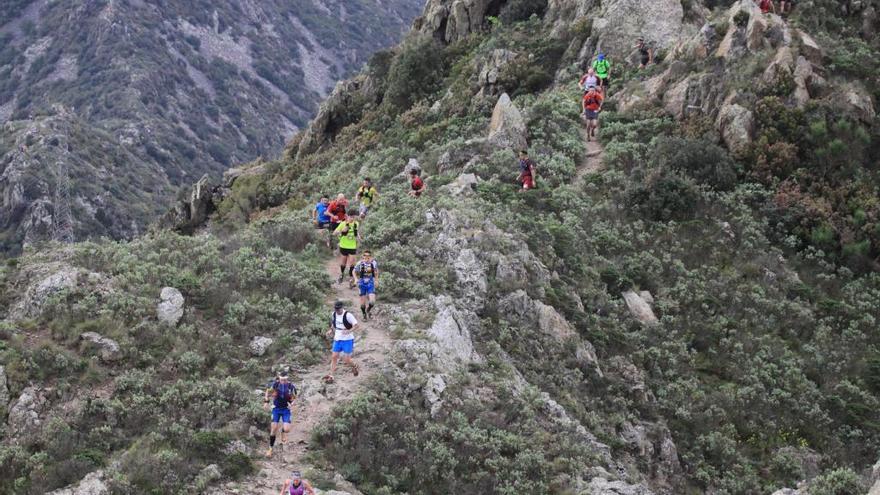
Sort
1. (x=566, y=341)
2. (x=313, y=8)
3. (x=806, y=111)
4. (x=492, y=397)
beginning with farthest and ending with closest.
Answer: (x=313, y=8) < (x=806, y=111) < (x=566, y=341) < (x=492, y=397)

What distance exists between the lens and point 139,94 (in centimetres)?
12494

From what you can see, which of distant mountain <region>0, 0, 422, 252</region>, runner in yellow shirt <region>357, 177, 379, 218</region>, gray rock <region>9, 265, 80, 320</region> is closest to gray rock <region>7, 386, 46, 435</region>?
gray rock <region>9, 265, 80, 320</region>

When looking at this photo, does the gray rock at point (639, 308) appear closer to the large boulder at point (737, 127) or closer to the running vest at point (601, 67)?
the large boulder at point (737, 127)

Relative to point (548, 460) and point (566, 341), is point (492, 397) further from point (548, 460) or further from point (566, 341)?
point (566, 341)

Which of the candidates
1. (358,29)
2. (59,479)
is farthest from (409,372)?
(358,29)

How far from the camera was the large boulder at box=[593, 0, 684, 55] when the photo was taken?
33.9 m

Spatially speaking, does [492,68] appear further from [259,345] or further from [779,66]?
[259,345]

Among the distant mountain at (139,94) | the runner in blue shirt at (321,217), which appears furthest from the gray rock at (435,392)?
the distant mountain at (139,94)

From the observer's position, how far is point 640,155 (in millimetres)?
26594

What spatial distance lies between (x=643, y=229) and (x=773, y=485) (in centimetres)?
888

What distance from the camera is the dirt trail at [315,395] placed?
13375mm

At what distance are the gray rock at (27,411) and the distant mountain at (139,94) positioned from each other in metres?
72.1

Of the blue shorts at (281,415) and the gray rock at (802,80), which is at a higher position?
the gray rock at (802,80)

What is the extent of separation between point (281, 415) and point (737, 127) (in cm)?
1812
